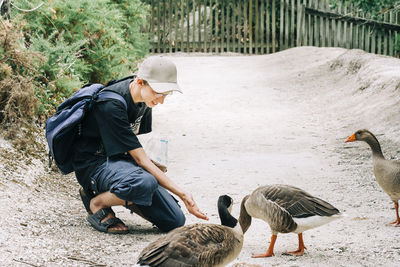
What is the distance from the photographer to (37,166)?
251 inches

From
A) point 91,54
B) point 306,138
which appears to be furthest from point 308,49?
point 91,54

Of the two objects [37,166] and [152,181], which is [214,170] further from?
[152,181]

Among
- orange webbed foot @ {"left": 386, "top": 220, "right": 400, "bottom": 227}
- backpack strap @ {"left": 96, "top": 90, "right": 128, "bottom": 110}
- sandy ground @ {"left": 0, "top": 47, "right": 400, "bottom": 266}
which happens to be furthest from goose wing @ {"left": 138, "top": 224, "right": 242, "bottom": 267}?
orange webbed foot @ {"left": 386, "top": 220, "right": 400, "bottom": 227}

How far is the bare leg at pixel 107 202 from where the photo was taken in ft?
16.2

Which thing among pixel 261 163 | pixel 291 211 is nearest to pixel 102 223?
pixel 291 211

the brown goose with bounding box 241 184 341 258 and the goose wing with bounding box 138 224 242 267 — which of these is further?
the brown goose with bounding box 241 184 341 258

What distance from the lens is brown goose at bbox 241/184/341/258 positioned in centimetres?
462

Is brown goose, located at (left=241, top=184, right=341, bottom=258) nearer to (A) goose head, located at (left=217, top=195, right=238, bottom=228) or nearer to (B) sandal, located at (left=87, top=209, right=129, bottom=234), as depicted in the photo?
(A) goose head, located at (left=217, top=195, right=238, bottom=228)

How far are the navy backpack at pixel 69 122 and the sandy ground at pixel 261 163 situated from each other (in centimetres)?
62

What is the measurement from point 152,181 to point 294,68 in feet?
38.3

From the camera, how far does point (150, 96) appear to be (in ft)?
15.8

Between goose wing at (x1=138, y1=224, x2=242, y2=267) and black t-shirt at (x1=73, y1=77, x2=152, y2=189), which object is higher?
black t-shirt at (x1=73, y1=77, x2=152, y2=189)

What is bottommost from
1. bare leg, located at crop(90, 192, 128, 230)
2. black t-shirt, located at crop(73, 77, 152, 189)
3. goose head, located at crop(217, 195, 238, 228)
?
bare leg, located at crop(90, 192, 128, 230)

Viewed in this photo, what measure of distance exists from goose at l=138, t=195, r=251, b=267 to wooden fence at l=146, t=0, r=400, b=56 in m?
16.8
